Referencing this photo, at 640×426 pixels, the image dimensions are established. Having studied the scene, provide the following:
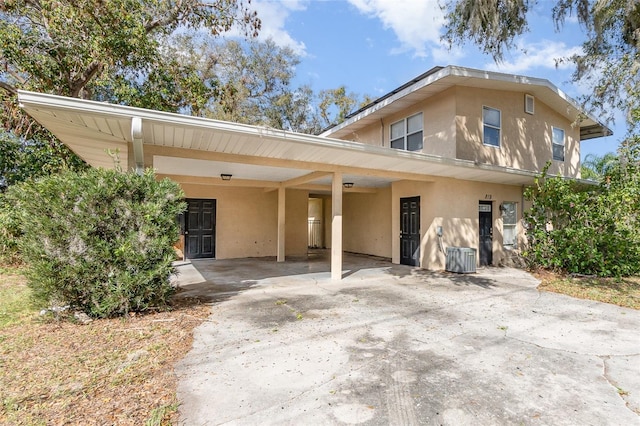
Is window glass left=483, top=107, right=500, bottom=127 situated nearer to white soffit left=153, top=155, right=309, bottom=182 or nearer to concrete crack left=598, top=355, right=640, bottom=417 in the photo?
white soffit left=153, top=155, right=309, bottom=182

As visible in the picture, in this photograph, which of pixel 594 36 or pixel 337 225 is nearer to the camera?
pixel 337 225

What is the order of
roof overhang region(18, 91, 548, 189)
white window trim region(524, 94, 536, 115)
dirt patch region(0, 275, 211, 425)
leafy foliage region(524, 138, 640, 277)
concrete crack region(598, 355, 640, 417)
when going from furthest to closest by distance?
white window trim region(524, 94, 536, 115), leafy foliage region(524, 138, 640, 277), roof overhang region(18, 91, 548, 189), concrete crack region(598, 355, 640, 417), dirt patch region(0, 275, 211, 425)

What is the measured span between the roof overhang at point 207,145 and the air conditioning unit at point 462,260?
2056mm

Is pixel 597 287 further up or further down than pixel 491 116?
further down

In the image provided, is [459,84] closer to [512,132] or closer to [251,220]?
[512,132]

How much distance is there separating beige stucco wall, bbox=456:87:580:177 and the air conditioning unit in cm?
261

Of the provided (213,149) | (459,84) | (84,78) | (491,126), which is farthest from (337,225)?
(84,78)

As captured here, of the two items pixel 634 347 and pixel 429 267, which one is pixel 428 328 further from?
pixel 429 267

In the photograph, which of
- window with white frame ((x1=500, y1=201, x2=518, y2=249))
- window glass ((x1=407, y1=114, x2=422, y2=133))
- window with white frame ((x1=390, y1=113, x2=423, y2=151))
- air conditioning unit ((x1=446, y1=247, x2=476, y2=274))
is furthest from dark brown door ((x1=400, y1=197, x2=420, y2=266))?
window with white frame ((x1=500, y1=201, x2=518, y2=249))

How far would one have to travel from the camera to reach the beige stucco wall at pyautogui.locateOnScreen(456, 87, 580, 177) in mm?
9117

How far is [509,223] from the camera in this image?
1031cm

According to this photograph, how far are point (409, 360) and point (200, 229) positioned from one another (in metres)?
9.31

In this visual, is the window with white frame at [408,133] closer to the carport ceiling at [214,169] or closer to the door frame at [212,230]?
the carport ceiling at [214,169]

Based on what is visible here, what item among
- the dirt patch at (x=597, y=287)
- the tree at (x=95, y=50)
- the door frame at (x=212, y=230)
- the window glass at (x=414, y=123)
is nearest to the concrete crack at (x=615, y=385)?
the dirt patch at (x=597, y=287)
